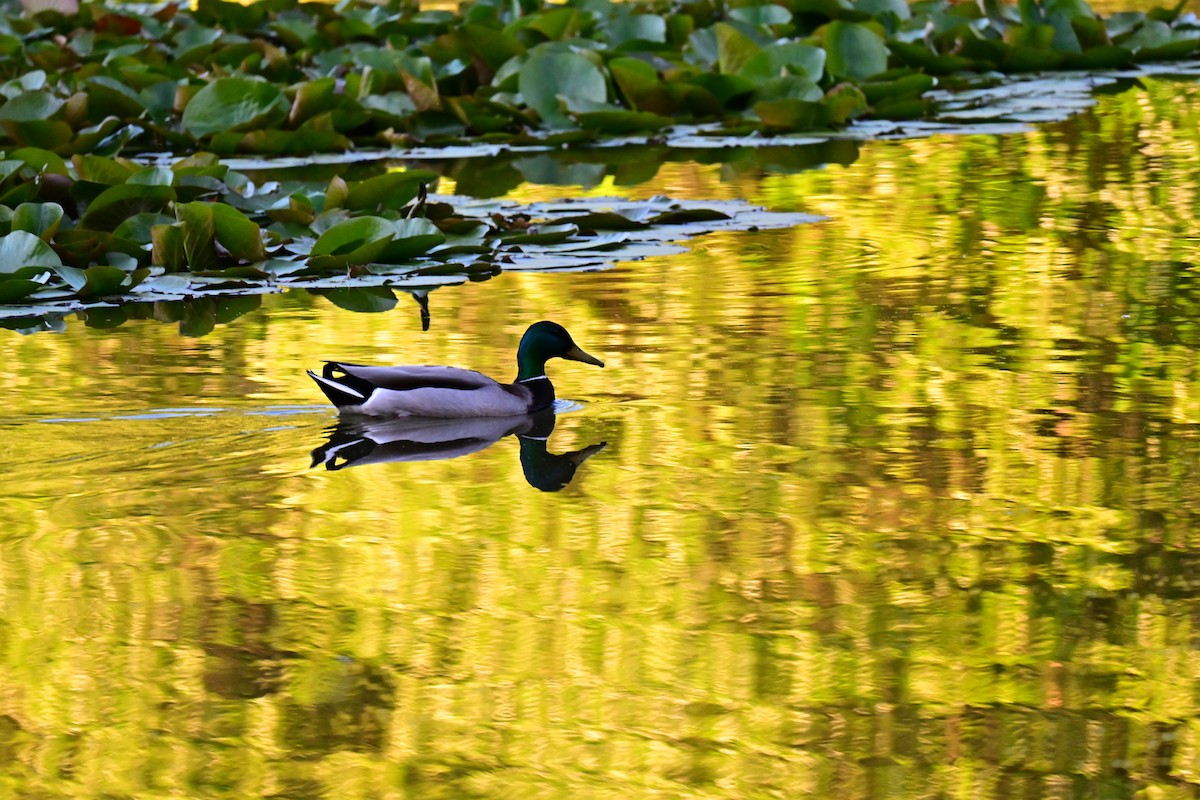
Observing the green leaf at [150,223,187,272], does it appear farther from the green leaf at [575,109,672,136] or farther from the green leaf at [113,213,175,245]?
the green leaf at [575,109,672,136]

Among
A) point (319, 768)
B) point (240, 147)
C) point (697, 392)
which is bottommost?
point (319, 768)

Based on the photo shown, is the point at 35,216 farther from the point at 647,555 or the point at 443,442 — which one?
the point at 647,555

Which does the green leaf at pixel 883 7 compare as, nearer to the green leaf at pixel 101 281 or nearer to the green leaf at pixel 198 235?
the green leaf at pixel 198 235

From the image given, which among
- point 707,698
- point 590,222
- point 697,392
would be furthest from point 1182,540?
point 590,222

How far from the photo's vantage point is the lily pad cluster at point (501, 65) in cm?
1323

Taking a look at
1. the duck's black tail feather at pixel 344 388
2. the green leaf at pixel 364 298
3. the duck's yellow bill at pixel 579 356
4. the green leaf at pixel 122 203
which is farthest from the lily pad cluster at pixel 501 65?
the duck's black tail feather at pixel 344 388

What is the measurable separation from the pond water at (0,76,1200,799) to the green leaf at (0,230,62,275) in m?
0.54

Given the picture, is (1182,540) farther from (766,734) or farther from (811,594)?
(766,734)

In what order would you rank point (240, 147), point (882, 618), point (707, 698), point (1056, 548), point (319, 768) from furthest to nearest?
1. point (240, 147)
2. point (1056, 548)
3. point (882, 618)
4. point (707, 698)
5. point (319, 768)

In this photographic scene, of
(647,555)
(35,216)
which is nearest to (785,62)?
(35,216)

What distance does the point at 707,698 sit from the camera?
4.46 m

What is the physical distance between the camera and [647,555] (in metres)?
5.47

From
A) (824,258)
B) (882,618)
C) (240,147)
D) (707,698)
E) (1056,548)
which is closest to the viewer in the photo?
(707,698)

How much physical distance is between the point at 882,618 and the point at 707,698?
2.23ft
